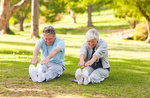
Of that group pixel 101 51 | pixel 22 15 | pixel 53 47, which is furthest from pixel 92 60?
pixel 22 15

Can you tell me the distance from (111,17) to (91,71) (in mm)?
51380

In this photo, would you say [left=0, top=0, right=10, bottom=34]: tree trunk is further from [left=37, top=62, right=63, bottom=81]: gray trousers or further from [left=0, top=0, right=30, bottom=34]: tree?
[left=37, top=62, right=63, bottom=81]: gray trousers

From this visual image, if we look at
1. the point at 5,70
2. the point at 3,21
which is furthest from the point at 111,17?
the point at 5,70

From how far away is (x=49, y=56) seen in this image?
22.6 ft

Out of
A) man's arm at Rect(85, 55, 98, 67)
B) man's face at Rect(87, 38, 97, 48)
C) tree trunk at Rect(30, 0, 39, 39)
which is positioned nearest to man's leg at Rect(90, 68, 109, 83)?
man's arm at Rect(85, 55, 98, 67)

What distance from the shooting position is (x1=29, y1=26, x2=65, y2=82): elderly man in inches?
264

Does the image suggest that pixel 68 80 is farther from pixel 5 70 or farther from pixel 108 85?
pixel 5 70

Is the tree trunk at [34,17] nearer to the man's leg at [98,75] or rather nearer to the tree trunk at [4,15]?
the tree trunk at [4,15]

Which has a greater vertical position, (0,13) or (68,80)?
(0,13)

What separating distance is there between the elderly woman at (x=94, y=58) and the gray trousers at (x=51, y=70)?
2.18 feet

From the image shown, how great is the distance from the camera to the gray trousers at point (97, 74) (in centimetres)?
688

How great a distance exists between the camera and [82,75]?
645 centimetres

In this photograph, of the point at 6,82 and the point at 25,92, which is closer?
the point at 25,92

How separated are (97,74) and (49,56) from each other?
1242 mm
